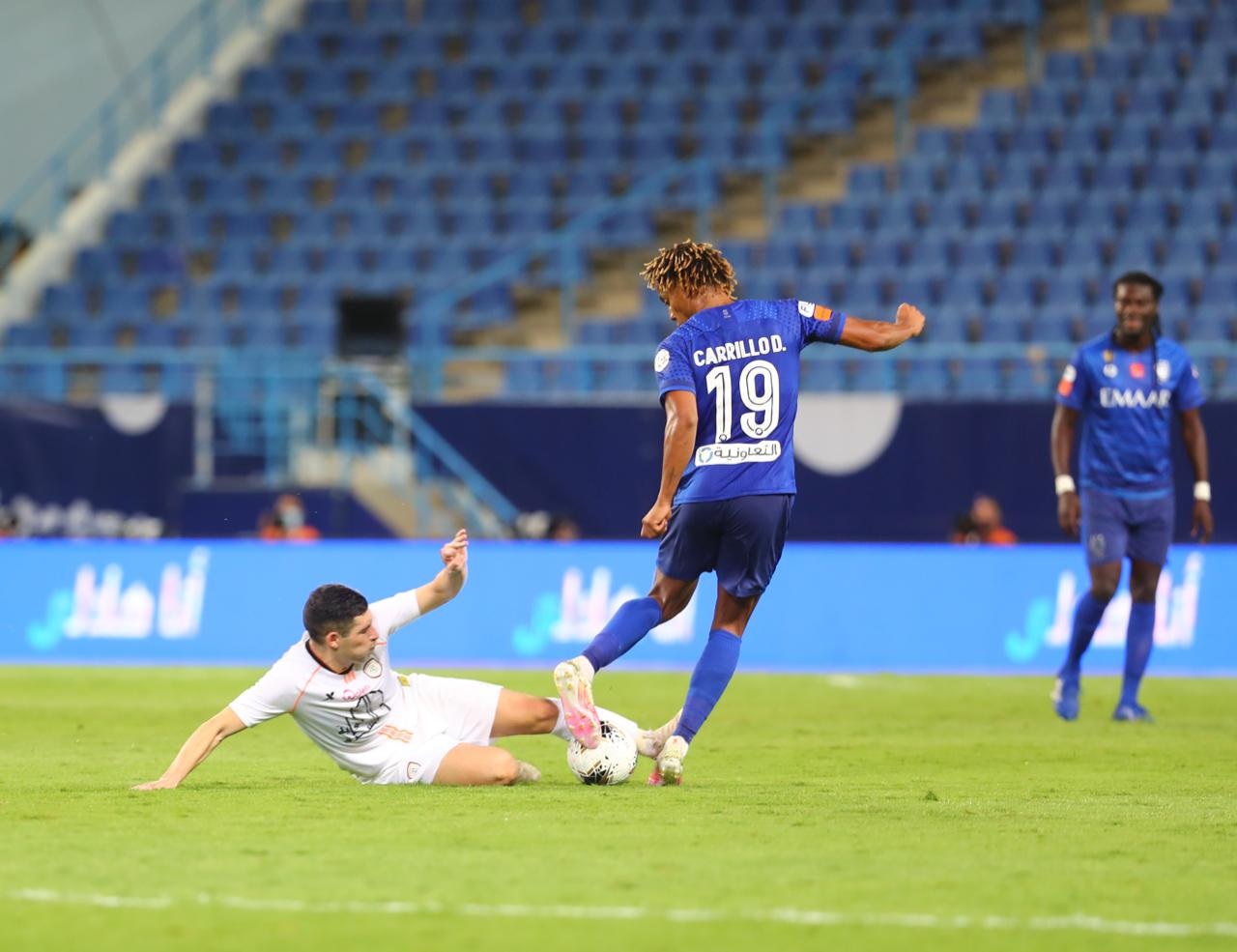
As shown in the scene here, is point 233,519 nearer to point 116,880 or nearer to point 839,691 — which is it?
point 839,691

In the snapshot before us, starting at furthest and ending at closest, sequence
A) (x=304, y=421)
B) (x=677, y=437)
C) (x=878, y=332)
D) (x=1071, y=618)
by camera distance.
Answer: (x=304, y=421) < (x=1071, y=618) < (x=878, y=332) < (x=677, y=437)

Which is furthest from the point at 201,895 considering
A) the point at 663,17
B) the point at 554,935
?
the point at 663,17

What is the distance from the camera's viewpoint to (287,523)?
1850cm

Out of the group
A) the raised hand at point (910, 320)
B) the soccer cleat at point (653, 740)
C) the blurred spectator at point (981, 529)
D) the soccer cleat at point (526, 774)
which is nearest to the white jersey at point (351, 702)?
the soccer cleat at point (526, 774)

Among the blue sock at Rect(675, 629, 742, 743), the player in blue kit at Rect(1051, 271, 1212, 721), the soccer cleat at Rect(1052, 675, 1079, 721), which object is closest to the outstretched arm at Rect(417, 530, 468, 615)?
the blue sock at Rect(675, 629, 742, 743)

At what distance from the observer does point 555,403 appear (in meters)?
19.4

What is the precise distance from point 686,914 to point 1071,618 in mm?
11620

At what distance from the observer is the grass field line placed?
4.86 m

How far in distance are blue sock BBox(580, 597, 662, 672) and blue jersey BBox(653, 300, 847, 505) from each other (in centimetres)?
44

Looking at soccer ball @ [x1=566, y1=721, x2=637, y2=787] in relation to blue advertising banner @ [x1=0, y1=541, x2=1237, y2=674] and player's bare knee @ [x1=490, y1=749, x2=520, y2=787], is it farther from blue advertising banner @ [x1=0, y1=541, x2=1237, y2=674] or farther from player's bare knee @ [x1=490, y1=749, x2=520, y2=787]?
blue advertising banner @ [x1=0, y1=541, x2=1237, y2=674]

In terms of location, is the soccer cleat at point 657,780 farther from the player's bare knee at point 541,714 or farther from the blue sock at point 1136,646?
the blue sock at point 1136,646

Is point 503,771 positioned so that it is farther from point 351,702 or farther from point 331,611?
point 331,611

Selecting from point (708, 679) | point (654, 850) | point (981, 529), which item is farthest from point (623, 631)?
point (981, 529)

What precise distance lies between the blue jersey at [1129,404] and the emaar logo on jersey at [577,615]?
5.39 m
